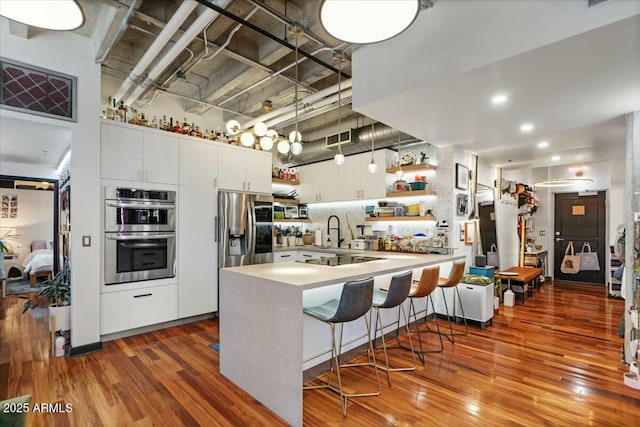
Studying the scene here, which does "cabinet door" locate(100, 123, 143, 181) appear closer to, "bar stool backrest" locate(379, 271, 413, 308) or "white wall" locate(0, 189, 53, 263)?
"bar stool backrest" locate(379, 271, 413, 308)

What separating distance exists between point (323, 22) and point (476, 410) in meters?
2.70

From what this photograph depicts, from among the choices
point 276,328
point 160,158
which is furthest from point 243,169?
point 276,328

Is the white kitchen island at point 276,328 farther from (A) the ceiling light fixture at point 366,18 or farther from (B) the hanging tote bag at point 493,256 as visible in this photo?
(B) the hanging tote bag at point 493,256

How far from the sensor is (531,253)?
278 inches

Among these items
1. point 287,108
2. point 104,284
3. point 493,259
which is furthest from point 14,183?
point 493,259

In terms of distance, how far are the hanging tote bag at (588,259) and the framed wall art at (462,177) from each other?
4.62m

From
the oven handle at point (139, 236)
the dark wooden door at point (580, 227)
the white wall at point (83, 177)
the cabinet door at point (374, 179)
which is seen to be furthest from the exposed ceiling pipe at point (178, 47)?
the dark wooden door at point (580, 227)

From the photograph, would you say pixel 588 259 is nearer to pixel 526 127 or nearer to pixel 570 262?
pixel 570 262

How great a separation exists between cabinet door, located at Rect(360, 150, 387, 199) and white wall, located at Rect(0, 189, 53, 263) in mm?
7017

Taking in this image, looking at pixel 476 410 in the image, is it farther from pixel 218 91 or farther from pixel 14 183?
pixel 14 183

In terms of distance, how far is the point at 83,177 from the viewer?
3320 mm

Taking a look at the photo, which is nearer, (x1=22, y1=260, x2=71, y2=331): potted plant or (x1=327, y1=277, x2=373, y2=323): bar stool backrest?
(x1=327, y1=277, x2=373, y2=323): bar stool backrest

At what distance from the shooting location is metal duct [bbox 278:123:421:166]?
4.84 m

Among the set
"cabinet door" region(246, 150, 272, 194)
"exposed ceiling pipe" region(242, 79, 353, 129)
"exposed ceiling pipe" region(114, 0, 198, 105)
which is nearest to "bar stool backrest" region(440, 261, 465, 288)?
"exposed ceiling pipe" region(242, 79, 353, 129)
